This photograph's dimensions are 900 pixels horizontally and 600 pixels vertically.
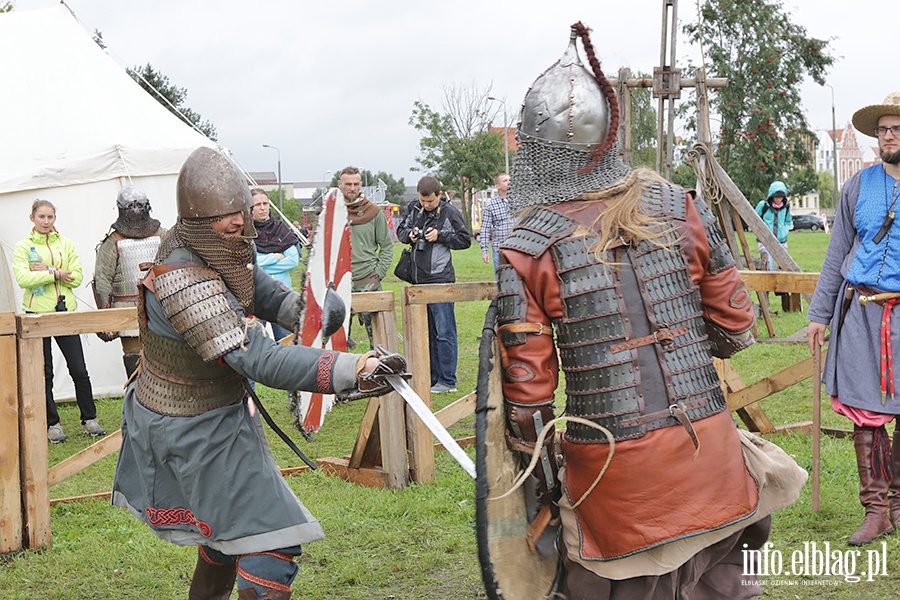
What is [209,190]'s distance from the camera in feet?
10.1

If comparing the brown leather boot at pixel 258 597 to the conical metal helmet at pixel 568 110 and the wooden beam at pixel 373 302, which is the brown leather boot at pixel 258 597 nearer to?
the conical metal helmet at pixel 568 110

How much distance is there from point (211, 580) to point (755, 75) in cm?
2577

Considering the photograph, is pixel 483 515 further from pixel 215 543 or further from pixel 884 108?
pixel 884 108

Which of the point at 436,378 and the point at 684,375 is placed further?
the point at 436,378

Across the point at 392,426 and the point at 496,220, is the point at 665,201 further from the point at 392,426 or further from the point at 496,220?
the point at 496,220

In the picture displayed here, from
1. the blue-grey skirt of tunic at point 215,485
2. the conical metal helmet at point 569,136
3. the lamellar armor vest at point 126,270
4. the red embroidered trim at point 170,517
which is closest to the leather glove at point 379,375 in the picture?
the blue-grey skirt of tunic at point 215,485

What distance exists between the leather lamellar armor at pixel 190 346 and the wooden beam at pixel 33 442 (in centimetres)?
165

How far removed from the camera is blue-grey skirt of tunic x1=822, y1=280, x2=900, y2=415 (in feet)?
14.2

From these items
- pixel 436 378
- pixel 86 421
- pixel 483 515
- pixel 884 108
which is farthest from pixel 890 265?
pixel 86 421

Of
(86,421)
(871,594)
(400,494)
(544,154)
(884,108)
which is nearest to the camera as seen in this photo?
(544,154)

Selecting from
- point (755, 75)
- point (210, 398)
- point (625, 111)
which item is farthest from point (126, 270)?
point (755, 75)

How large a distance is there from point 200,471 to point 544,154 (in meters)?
1.47

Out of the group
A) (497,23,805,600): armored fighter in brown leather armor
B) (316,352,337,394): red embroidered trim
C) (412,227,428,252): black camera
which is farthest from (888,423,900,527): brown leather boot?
(412,227,428,252): black camera

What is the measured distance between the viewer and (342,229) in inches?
128
